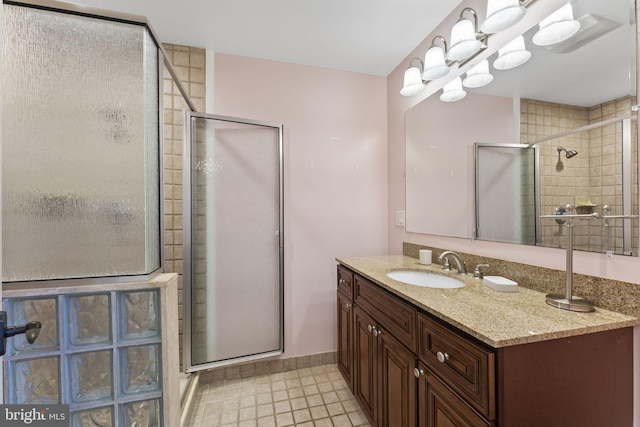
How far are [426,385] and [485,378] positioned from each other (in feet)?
1.01

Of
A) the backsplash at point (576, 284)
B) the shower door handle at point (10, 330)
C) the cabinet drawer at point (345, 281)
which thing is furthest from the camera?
the cabinet drawer at point (345, 281)

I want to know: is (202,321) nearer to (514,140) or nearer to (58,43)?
(58,43)

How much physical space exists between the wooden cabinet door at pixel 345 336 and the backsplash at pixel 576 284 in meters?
0.77

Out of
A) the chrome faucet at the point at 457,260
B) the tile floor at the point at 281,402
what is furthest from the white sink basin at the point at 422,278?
the tile floor at the point at 281,402

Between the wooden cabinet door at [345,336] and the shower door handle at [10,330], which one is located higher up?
the shower door handle at [10,330]

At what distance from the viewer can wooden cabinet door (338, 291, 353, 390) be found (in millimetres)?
1640

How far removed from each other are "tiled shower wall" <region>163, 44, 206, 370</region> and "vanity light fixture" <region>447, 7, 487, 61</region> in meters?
1.70

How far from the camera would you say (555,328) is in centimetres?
73

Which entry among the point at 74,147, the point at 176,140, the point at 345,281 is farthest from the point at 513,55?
the point at 176,140

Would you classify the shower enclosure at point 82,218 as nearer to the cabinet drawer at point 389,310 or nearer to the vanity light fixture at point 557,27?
the cabinet drawer at point 389,310

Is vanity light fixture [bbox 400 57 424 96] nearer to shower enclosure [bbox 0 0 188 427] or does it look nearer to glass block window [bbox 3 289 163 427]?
shower enclosure [bbox 0 0 188 427]

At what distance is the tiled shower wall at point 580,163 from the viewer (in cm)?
90

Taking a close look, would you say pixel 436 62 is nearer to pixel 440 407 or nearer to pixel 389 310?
pixel 389 310

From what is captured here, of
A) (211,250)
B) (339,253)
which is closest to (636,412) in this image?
(339,253)
